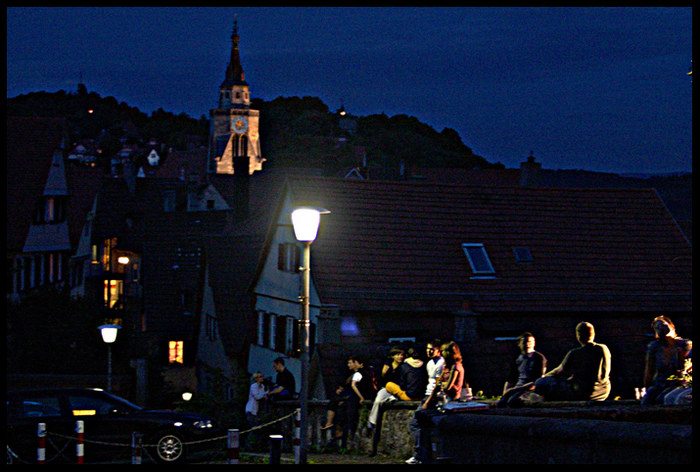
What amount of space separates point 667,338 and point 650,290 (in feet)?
67.9

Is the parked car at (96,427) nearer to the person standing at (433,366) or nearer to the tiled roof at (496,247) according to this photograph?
the person standing at (433,366)

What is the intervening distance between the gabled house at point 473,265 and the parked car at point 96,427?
10328 millimetres

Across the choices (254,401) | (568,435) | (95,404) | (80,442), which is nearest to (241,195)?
(254,401)

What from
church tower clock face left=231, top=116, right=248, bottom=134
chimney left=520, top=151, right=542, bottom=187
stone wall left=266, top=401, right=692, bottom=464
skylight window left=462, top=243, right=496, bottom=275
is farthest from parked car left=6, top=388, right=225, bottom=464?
church tower clock face left=231, top=116, right=248, bottom=134

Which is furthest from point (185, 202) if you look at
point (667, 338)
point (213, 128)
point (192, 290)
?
point (213, 128)

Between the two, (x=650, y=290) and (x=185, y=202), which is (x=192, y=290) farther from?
(x=185, y=202)

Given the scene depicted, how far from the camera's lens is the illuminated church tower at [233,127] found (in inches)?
7367

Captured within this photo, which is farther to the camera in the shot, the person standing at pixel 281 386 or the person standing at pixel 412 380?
the person standing at pixel 281 386

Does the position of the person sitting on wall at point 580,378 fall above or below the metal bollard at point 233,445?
above

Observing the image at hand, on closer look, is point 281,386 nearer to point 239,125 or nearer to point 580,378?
point 580,378

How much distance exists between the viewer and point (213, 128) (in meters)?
192

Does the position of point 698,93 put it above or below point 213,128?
below

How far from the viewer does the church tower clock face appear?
623ft

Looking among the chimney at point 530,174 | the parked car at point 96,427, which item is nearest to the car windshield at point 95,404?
the parked car at point 96,427
